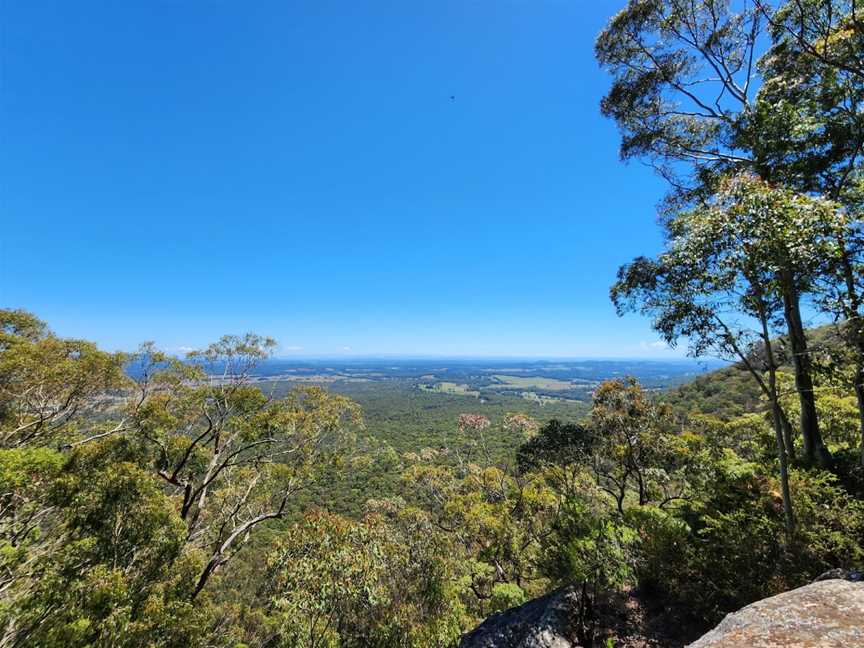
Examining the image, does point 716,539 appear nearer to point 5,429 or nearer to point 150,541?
point 150,541

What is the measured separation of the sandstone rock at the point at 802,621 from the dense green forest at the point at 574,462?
2.06 m

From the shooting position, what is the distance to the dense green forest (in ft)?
19.2

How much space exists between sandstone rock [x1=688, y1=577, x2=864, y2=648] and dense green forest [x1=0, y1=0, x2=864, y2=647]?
2.06m

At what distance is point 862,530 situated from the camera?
5.30 metres

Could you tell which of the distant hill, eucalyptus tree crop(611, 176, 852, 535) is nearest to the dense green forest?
eucalyptus tree crop(611, 176, 852, 535)

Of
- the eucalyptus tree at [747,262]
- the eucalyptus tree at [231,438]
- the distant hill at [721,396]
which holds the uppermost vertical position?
the eucalyptus tree at [747,262]

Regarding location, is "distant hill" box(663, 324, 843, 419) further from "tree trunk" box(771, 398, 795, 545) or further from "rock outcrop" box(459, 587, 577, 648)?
"rock outcrop" box(459, 587, 577, 648)

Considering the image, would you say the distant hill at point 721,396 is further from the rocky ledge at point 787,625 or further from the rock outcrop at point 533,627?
the rock outcrop at point 533,627

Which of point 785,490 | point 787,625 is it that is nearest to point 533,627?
point 787,625

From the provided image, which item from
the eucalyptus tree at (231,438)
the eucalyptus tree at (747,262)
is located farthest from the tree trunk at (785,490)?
the eucalyptus tree at (231,438)

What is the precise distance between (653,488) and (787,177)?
9.66m

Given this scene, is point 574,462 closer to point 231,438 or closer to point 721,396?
point 231,438

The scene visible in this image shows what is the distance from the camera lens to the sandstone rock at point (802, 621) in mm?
A: 3139

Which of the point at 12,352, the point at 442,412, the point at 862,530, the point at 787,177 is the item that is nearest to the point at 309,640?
the point at 12,352
